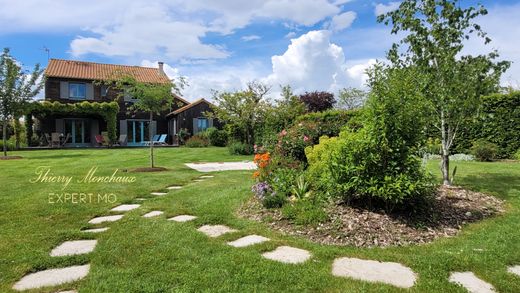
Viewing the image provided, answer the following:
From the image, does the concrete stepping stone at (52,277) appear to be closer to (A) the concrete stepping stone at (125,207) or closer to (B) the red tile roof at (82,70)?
(A) the concrete stepping stone at (125,207)

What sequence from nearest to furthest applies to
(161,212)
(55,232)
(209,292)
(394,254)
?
(209,292), (394,254), (55,232), (161,212)

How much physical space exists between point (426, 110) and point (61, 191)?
706cm

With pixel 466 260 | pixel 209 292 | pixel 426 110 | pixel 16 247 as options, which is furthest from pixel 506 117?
pixel 16 247

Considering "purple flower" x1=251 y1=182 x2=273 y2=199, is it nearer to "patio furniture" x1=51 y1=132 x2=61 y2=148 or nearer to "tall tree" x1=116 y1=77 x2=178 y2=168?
"tall tree" x1=116 y1=77 x2=178 y2=168

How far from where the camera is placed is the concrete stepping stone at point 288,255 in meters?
3.27

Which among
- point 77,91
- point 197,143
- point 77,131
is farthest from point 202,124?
point 77,91

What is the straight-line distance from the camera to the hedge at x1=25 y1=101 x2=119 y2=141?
22.1 meters

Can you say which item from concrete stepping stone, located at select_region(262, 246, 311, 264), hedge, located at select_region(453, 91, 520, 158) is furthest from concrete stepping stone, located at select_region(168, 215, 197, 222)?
hedge, located at select_region(453, 91, 520, 158)

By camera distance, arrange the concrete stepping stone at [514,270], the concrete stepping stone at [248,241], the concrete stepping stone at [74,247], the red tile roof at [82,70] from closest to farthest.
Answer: the concrete stepping stone at [514,270], the concrete stepping stone at [74,247], the concrete stepping stone at [248,241], the red tile roof at [82,70]

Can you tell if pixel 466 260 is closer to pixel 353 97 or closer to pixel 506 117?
pixel 506 117

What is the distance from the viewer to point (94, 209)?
536cm

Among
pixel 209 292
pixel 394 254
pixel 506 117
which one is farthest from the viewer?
pixel 506 117

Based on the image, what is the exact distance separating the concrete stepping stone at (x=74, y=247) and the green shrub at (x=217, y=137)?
19.2 metres

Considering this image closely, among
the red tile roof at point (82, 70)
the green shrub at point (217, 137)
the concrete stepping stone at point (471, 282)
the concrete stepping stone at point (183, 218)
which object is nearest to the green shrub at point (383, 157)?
the concrete stepping stone at point (471, 282)
